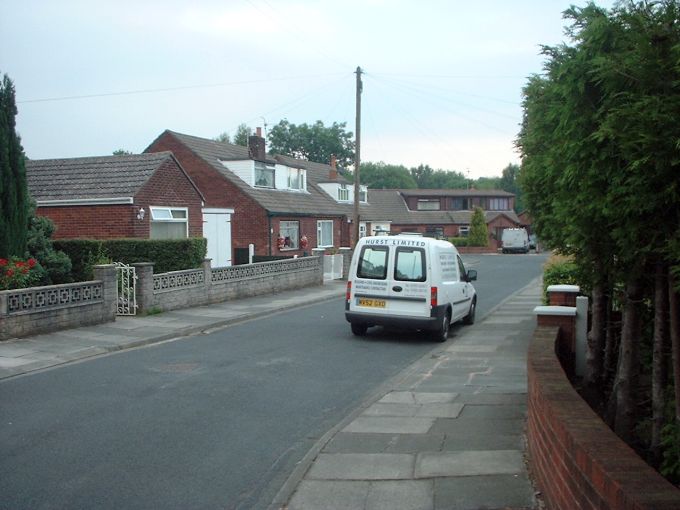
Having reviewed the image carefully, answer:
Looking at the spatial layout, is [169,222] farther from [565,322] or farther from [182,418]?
[565,322]

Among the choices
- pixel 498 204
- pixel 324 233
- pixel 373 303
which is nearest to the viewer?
pixel 373 303

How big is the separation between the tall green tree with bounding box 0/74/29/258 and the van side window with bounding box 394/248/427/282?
8.74m

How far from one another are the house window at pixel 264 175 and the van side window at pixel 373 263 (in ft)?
79.8

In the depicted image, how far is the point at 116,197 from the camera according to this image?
22656mm

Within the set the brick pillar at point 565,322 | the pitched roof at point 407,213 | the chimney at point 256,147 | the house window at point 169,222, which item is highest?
the chimney at point 256,147

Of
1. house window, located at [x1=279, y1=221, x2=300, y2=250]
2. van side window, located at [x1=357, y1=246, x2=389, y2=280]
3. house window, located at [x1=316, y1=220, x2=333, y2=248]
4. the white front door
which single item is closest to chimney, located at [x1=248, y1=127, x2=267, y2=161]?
house window, located at [x1=279, y1=221, x2=300, y2=250]

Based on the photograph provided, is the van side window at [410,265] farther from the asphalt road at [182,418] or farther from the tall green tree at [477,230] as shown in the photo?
the tall green tree at [477,230]

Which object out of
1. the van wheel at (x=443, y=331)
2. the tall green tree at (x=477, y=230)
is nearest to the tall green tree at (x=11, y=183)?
the van wheel at (x=443, y=331)

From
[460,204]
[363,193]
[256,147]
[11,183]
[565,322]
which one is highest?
[256,147]

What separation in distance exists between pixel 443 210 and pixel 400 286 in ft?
199

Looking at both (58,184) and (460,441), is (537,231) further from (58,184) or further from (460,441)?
(58,184)

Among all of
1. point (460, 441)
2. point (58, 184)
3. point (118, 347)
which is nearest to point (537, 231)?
point (460, 441)

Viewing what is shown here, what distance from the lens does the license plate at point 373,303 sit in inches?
547

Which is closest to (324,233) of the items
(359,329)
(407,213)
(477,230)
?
(477,230)
